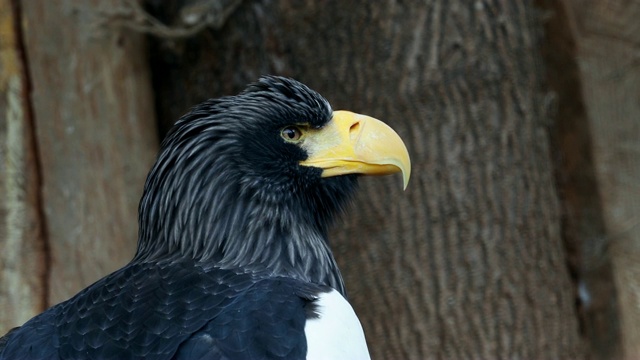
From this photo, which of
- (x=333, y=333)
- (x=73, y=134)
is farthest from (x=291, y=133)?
(x=73, y=134)

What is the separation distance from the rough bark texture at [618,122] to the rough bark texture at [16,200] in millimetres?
3943

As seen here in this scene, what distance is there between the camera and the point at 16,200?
541 cm

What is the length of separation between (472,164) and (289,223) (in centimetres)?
181

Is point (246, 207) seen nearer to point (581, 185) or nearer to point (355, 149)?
point (355, 149)

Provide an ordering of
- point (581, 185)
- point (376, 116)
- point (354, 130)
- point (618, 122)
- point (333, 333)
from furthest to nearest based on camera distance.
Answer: point (618, 122)
point (581, 185)
point (376, 116)
point (354, 130)
point (333, 333)

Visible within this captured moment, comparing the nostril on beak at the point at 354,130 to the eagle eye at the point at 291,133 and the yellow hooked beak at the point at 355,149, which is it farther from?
the eagle eye at the point at 291,133

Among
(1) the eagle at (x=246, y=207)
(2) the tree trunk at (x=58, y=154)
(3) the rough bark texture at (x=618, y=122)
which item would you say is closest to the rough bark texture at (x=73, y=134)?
(2) the tree trunk at (x=58, y=154)

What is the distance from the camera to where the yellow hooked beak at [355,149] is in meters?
3.71

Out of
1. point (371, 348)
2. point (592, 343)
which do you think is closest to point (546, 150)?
point (371, 348)

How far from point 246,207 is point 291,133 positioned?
32 centimetres

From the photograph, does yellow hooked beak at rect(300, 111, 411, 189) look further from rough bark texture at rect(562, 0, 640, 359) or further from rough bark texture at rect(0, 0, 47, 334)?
rough bark texture at rect(562, 0, 640, 359)

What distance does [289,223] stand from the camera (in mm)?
3740

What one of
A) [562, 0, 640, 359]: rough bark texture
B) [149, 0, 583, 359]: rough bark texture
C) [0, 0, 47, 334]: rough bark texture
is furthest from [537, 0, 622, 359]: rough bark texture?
[0, 0, 47, 334]: rough bark texture

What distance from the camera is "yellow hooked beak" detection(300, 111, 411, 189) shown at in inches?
146
